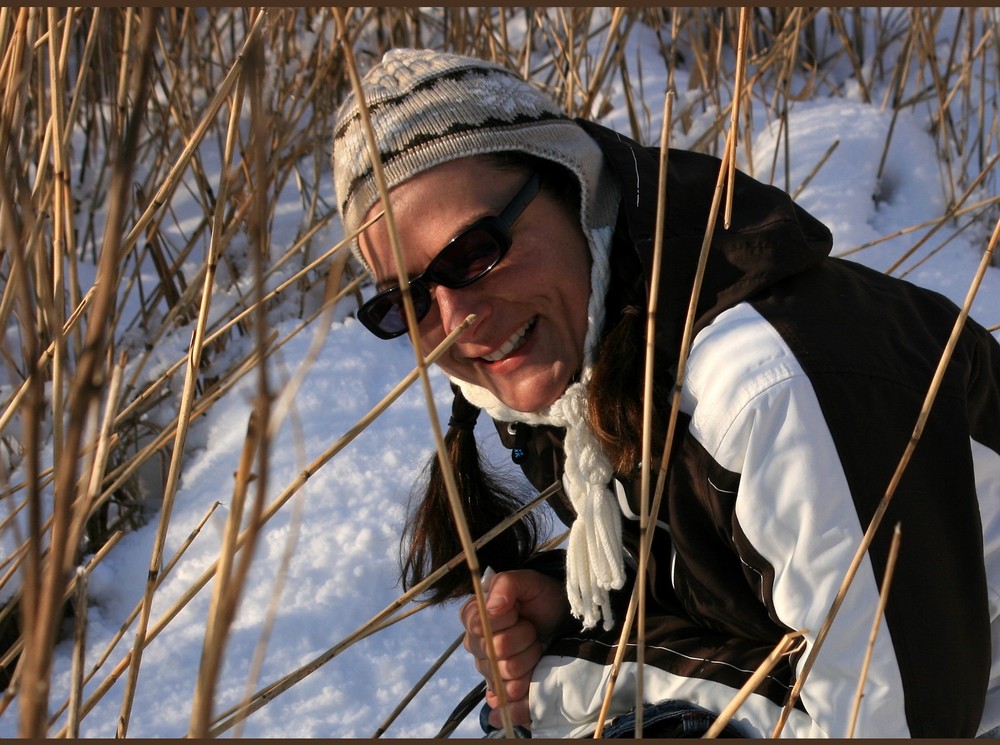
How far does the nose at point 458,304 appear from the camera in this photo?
1122 mm

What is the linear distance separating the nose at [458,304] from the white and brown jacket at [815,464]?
163 millimetres

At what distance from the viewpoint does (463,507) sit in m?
1.43

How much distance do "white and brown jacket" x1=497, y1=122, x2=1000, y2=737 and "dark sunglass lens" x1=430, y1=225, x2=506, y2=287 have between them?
0.16 metres

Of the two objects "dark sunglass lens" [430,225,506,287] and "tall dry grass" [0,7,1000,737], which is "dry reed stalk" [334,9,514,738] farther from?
"dark sunglass lens" [430,225,506,287]

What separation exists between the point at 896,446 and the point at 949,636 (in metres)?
0.19

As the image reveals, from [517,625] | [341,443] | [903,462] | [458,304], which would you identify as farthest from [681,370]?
[517,625]

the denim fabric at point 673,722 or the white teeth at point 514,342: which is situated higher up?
the white teeth at point 514,342

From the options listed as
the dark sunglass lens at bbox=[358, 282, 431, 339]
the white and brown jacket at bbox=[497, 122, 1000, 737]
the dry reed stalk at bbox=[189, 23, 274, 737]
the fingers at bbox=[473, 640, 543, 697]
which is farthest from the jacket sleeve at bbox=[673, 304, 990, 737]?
the dry reed stalk at bbox=[189, 23, 274, 737]

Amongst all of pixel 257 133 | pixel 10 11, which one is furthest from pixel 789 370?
pixel 10 11

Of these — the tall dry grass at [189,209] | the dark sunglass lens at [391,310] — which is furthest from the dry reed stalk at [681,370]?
the dark sunglass lens at [391,310]

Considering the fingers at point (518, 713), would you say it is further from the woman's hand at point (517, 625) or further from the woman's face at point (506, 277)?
the woman's face at point (506, 277)

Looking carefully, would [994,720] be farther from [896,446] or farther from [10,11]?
[10,11]

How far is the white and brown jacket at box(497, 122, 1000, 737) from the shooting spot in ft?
3.04

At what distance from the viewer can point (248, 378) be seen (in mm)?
2248
